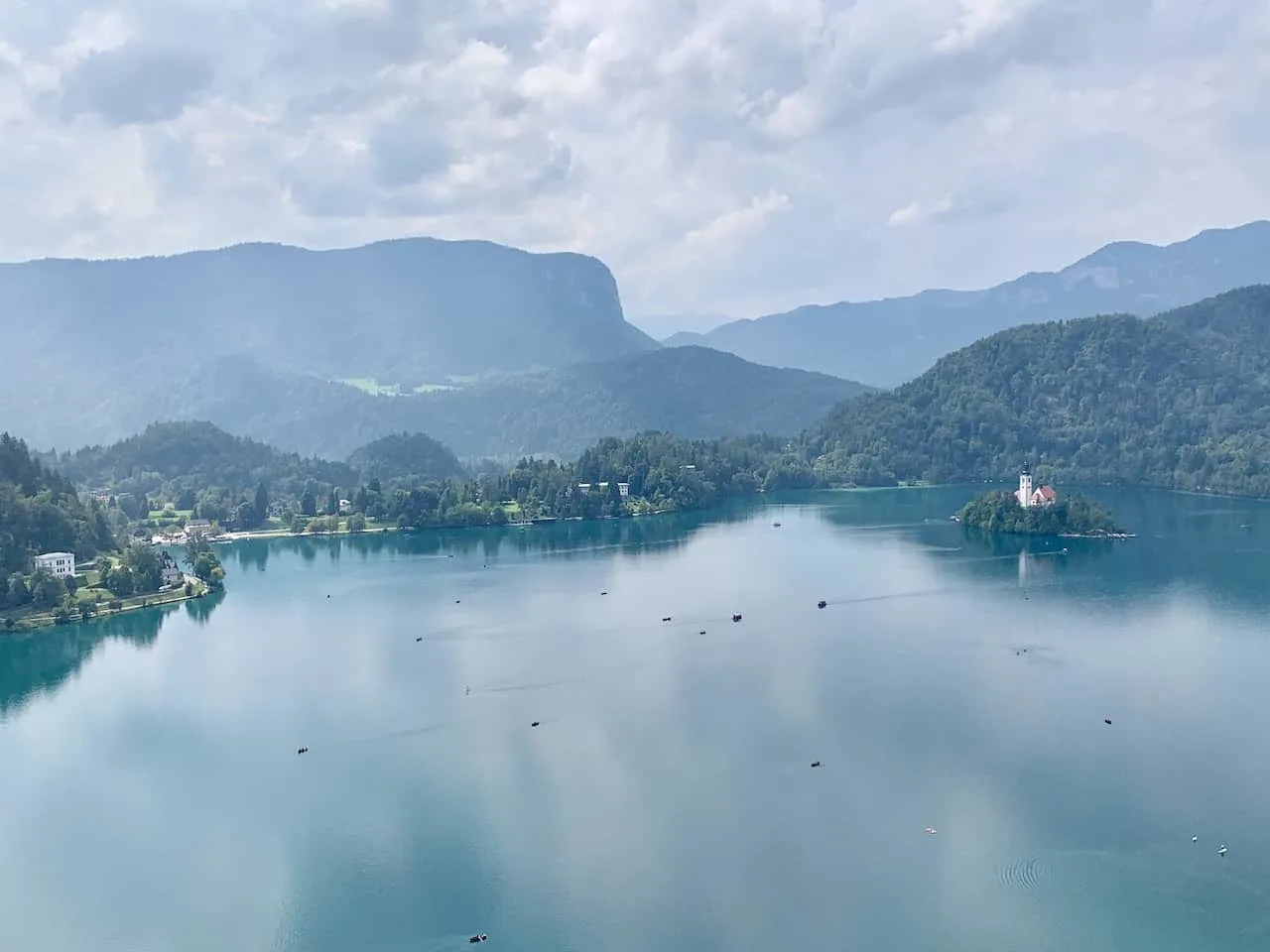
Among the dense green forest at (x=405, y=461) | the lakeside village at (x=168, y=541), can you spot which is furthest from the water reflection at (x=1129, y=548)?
the dense green forest at (x=405, y=461)

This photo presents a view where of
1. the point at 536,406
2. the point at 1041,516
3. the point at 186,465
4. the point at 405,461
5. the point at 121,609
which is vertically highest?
the point at 536,406

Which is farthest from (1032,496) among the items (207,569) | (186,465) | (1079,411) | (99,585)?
(186,465)

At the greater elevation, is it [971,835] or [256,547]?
[256,547]

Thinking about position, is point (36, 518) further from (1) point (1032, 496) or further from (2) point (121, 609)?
(1) point (1032, 496)

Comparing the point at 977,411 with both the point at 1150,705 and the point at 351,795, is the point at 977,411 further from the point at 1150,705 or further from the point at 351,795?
the point at 351,795

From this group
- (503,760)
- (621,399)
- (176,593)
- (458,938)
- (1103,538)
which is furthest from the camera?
(621,399)

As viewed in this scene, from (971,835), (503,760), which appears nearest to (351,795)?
(503,760)

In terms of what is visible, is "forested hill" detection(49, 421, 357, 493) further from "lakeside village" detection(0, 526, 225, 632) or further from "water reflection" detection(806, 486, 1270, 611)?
"water reflection" detection(806, 486, 1270, 611)
